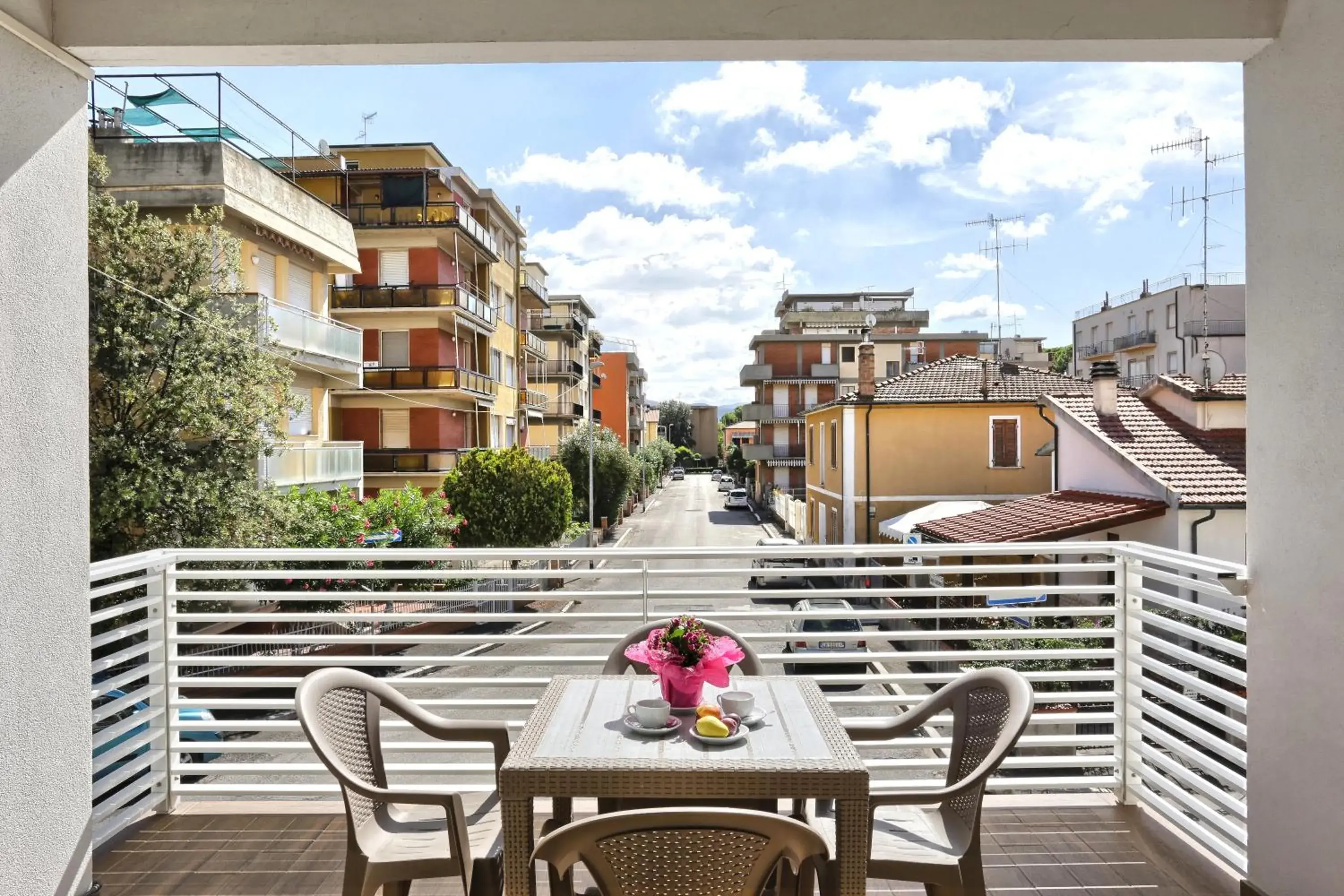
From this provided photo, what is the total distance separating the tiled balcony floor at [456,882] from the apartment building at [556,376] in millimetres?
36426

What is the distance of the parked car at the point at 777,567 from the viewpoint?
4.04 m

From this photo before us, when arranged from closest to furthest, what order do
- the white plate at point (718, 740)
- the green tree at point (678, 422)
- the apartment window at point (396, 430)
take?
the white plate at point (718, 740) → the apartment window at point (396, 430) → the green tree at point (678, 422)

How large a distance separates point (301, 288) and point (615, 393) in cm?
4711

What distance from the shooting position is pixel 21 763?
2984 mm

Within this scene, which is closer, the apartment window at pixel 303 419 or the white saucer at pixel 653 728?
the white saucer at pixel 653 728

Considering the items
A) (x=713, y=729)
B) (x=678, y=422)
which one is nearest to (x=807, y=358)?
(x=713, y=729)

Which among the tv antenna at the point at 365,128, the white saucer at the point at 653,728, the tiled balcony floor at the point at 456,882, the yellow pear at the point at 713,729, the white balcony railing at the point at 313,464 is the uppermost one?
the tv antenna at the point at 365,128

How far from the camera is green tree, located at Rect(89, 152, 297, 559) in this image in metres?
11.5

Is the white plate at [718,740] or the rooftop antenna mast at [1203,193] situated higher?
the rooftop antenna mast at [1203,193]

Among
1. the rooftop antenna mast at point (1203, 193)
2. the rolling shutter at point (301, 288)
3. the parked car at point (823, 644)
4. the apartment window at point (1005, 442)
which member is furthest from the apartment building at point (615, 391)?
the parked car at point (823, 644)

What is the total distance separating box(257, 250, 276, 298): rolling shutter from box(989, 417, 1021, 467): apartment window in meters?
17.6

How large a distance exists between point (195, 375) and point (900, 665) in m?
10.00

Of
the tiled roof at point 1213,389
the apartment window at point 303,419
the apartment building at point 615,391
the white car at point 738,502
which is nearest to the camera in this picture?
the tiled roof at point 1213,389

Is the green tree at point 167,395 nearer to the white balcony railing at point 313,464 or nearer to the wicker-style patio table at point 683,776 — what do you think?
the white balcony railing at point 313,464
